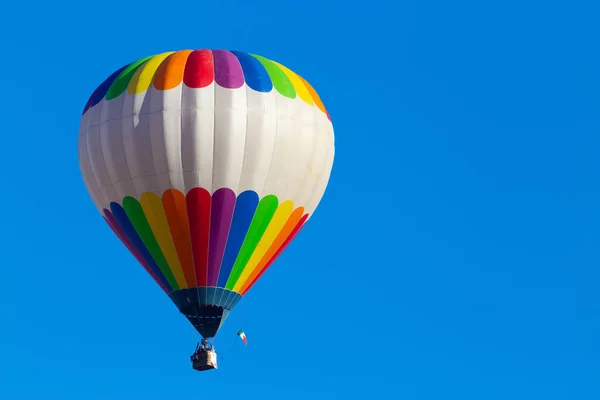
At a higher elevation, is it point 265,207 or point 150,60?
point 150,60

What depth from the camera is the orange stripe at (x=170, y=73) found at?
47594 millimetres

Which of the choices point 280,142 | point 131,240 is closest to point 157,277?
point 131,240

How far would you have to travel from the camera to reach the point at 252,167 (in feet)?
155

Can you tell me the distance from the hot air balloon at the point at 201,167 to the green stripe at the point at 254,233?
2 cm

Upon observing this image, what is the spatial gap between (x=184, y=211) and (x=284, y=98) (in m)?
3.39

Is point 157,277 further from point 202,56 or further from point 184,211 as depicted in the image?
point 202,56

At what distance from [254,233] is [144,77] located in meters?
4.21

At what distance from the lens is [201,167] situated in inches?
1857

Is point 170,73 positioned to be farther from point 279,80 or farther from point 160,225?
point 160,225

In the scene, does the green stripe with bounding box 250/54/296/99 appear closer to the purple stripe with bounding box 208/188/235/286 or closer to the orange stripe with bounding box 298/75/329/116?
the orange stripe with bounding box 298/75/329/116

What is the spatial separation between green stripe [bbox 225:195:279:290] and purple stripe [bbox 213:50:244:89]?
260 cm

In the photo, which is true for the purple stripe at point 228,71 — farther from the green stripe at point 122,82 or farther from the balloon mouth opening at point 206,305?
the balloon mouth opening at point 206,305

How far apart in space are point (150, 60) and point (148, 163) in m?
2.68

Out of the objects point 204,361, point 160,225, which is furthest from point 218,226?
point 204,361
